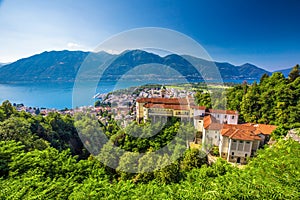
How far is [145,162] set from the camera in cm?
639

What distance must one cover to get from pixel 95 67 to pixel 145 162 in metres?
4.46

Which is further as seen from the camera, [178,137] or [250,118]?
[250,118]

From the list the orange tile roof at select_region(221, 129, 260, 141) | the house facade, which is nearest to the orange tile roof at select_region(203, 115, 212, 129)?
the house facade

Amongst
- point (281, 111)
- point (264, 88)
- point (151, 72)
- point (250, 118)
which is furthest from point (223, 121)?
point (151, 72)

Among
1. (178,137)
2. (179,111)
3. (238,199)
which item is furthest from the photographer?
(179,111)

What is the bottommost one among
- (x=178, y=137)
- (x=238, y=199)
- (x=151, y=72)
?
(x=178, y=137)

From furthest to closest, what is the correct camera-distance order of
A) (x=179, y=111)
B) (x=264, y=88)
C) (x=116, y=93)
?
(x=264, y=88) → (x=179, y=111) → (x=116, y=93)

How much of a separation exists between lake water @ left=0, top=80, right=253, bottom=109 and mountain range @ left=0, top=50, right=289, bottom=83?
0.75 metres

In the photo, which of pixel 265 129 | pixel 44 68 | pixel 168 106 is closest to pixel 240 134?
pixel 265 129

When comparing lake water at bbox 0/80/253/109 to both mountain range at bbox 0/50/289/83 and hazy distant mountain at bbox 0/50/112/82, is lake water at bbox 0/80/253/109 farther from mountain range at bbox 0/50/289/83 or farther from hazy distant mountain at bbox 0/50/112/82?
hazy distant mountain at bbox 0/50/112/82

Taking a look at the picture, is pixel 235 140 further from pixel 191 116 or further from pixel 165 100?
pixel 165 100

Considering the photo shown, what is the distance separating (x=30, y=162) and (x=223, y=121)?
Answer: 949cm

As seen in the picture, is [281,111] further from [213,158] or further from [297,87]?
[213,158]

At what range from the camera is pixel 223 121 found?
1001 cm
